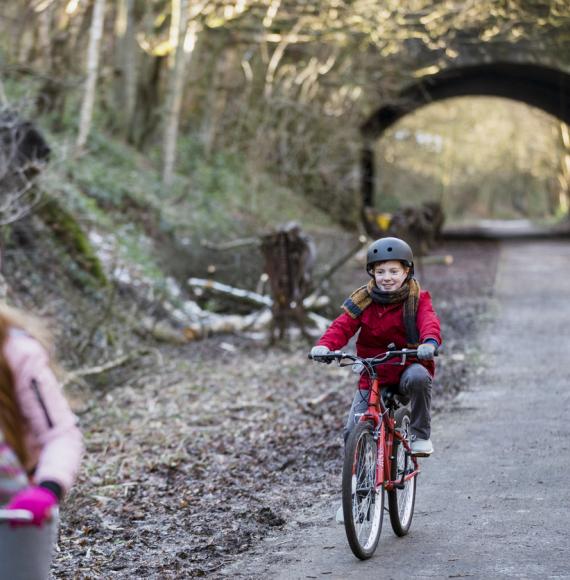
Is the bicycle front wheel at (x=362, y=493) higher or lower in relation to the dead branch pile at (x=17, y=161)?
lower

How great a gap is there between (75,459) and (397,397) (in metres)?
3.44

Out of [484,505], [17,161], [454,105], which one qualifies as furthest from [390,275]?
[454,105]

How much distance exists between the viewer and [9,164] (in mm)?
13305

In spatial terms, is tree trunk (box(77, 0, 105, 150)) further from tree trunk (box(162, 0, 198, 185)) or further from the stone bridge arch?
the stone bridge arch

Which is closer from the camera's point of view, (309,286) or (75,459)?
(75,459)

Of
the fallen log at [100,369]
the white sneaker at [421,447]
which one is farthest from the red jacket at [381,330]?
the fallen log at [100,369]

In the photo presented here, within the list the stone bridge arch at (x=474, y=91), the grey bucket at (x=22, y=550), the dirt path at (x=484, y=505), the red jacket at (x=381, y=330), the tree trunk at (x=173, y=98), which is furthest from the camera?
the stone bridge arch at (x=474, y=91)

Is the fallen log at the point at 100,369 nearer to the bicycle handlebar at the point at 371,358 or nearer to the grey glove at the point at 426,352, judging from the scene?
the bicycle handlebar at the point at 371,358

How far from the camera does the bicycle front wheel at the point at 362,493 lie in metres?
5.59

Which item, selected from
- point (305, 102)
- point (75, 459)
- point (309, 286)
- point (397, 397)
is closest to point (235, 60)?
point (305, 102)

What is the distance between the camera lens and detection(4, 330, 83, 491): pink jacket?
11.1 ft

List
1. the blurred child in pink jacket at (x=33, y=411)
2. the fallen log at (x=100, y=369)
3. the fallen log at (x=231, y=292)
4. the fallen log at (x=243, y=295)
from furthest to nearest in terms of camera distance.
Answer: the fallen log at (x=231, y=292), the fallen log at (x=243, y=295), the fallen log at (x=100, y=369), the blurred child in pink jacket at (x=33, y=411)

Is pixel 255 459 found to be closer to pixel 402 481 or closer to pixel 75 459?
pixel 402 481

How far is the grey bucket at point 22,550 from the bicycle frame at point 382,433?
2.88m
